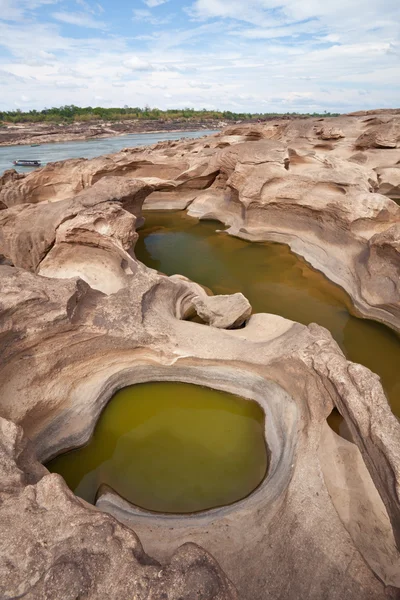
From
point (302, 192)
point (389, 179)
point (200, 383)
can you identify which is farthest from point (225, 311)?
point (389, 179)

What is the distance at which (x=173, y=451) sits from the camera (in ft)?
15.1

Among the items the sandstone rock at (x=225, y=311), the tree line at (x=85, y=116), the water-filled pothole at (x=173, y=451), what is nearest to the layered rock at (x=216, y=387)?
the water-filled pothole at (x=173, y=451)

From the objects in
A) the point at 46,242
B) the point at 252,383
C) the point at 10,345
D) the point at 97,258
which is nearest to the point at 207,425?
the point at 252,383

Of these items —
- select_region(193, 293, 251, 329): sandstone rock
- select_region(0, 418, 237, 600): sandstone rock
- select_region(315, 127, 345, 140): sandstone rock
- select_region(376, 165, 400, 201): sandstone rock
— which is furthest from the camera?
select_region(315, 127, 345, 140): sandstone rock

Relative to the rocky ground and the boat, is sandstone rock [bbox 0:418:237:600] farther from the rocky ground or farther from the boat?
the boat

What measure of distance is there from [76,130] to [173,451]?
63.2m

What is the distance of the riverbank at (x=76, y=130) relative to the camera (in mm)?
47541

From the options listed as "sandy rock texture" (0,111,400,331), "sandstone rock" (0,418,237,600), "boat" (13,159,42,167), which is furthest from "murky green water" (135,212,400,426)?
"boat" (13,159,42,167)

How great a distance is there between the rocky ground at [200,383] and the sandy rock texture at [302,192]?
2.8 inches

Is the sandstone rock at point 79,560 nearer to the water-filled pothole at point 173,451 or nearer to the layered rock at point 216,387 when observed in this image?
the layered rock at point 216,387

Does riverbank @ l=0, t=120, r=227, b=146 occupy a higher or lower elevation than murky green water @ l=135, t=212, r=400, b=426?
higher

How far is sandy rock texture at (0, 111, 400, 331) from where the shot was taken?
8008 millimetres

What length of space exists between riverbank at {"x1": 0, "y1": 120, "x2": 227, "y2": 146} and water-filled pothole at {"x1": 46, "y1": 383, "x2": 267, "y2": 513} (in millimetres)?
50972

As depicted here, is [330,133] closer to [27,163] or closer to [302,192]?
[302,192]
